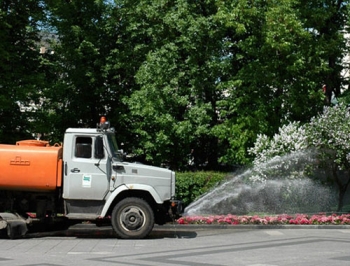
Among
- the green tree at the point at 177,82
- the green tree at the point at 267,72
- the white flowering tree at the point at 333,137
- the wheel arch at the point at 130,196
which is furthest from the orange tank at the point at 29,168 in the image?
the green tree at the point at 267,72

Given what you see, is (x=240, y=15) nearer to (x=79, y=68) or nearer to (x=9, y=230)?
(x=79, y=68)

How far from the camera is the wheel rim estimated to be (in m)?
19.0

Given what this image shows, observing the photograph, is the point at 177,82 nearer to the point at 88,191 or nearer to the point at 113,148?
the point at 113,148

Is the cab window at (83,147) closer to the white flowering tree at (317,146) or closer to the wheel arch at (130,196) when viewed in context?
the wheel arch at (130,196)

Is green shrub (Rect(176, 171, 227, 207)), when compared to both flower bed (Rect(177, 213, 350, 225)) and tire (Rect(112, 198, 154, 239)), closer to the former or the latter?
flower bed (Rect(177, 213, 350, 225))

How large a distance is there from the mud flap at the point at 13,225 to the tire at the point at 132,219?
2.33 metres

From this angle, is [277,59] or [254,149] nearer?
[254,149]

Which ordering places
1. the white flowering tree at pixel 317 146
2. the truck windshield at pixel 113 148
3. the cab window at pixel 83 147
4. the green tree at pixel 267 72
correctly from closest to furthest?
the cab window at pixel 83 147
the truck windshield at pixel 113 148
the white flowering tree at pixel 317 146
the green tree at pixel 267 72

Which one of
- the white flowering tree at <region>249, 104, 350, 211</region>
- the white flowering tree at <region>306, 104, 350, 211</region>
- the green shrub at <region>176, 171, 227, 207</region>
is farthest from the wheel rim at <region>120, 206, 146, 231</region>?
the white flowering tree at <region>306, 104, 350, 211</region>

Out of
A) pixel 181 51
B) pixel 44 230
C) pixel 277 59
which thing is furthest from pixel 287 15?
pixel 44 230

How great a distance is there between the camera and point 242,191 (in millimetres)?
28594

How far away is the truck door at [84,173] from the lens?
18906mm

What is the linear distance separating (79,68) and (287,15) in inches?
433

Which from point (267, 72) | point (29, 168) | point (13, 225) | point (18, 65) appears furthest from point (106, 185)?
point (18, 65)
